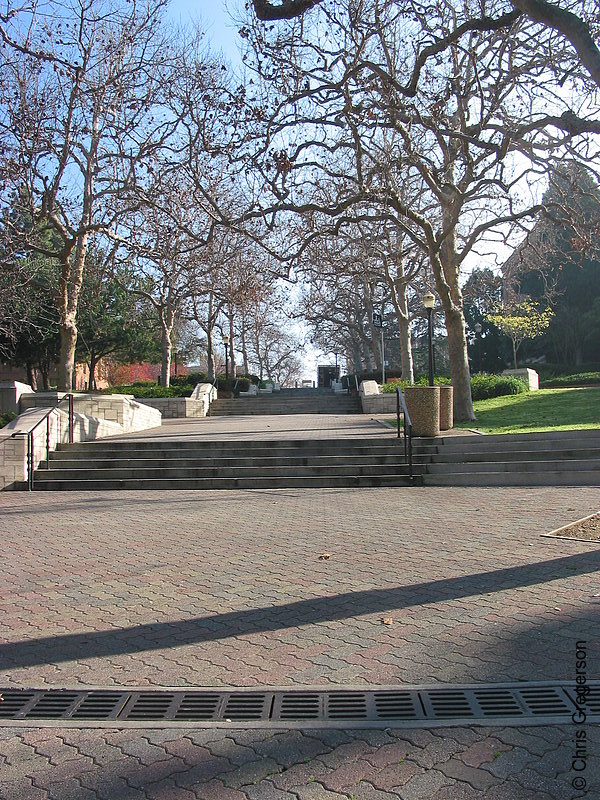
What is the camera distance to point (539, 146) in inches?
645

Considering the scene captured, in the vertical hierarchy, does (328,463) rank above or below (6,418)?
below

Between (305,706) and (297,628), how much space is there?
49.7 inches

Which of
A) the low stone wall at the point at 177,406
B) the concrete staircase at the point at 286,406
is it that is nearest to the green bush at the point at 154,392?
the low stone wall at the point at 177,406

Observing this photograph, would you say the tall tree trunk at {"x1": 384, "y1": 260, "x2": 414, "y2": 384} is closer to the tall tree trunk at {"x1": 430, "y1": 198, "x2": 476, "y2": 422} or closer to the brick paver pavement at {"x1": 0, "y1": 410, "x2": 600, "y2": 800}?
the tall tree trunk at {"x1": 430, "y1": 198, "x2": 476, "y2": 422}

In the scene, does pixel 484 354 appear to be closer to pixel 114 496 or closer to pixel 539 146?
pixel 539 146

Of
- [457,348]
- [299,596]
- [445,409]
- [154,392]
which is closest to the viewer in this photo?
[299,596]

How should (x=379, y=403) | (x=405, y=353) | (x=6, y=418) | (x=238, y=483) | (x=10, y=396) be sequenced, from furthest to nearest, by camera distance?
(x=405, y=353) < (x=379, y=403) < (x=10, y=396) < (x=6, y=418) < (x=238, y=483)

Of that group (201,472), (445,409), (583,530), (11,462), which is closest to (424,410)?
(445,409)

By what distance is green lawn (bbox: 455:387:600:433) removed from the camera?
54.5 ft

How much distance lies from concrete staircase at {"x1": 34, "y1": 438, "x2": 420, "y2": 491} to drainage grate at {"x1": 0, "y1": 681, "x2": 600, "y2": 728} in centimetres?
877

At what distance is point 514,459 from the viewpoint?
13.1 meters

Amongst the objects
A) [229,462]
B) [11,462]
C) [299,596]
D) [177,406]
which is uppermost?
[177,406]

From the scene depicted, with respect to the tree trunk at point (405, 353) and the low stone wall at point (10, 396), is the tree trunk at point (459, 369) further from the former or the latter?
the low stone wall at point (10, 396)

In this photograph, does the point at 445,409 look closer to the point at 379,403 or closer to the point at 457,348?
the point at 457,348
